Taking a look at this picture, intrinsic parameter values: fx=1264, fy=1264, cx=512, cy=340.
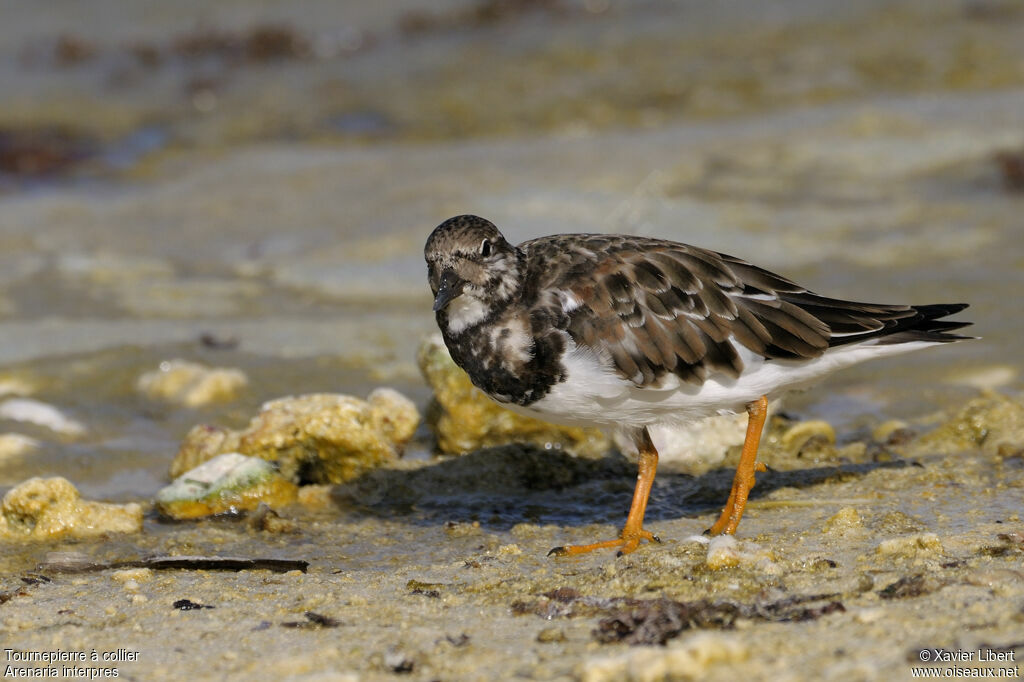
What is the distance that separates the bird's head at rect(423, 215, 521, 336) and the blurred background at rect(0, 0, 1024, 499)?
5.00 ft

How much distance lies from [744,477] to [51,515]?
243cm

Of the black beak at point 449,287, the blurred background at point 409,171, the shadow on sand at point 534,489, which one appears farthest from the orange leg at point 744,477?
the blurred background at point 409,171

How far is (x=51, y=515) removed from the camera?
14.7 ft

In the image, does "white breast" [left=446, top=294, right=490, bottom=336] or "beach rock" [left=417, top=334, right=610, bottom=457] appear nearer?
"white breast" [left=446, top=294, right=490, bottom=336]

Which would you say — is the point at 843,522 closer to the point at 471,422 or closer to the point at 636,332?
the point at 636,332

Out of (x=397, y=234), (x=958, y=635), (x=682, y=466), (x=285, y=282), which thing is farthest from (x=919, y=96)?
(x=958, y=635)

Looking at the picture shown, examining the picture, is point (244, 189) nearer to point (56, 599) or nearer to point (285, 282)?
point (285, 282)

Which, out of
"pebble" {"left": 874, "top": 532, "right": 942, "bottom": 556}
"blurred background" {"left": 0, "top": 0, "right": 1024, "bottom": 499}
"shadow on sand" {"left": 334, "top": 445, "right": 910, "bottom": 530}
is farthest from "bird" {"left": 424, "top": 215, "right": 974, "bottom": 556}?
"blurred background" {"left": 0, "top": 0, "right": 1024, "bottom": 499}

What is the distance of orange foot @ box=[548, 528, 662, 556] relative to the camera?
4129 mm

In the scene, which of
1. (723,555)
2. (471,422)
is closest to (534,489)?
(471,422)

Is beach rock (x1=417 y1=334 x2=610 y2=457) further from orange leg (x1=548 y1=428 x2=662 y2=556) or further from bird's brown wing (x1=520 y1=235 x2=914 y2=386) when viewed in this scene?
bird's brown wing (x1=520 y1=235 x2=914 y2=386)

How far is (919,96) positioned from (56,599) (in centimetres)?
1020

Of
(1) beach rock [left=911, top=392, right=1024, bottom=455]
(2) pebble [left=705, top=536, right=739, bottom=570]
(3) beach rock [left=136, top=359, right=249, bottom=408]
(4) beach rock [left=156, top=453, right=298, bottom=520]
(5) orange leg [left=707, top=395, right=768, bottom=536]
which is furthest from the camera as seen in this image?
(3) beach rock [left=136, top=359, right=249, bottom=408]

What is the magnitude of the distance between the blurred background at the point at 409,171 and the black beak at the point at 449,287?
1.57m
